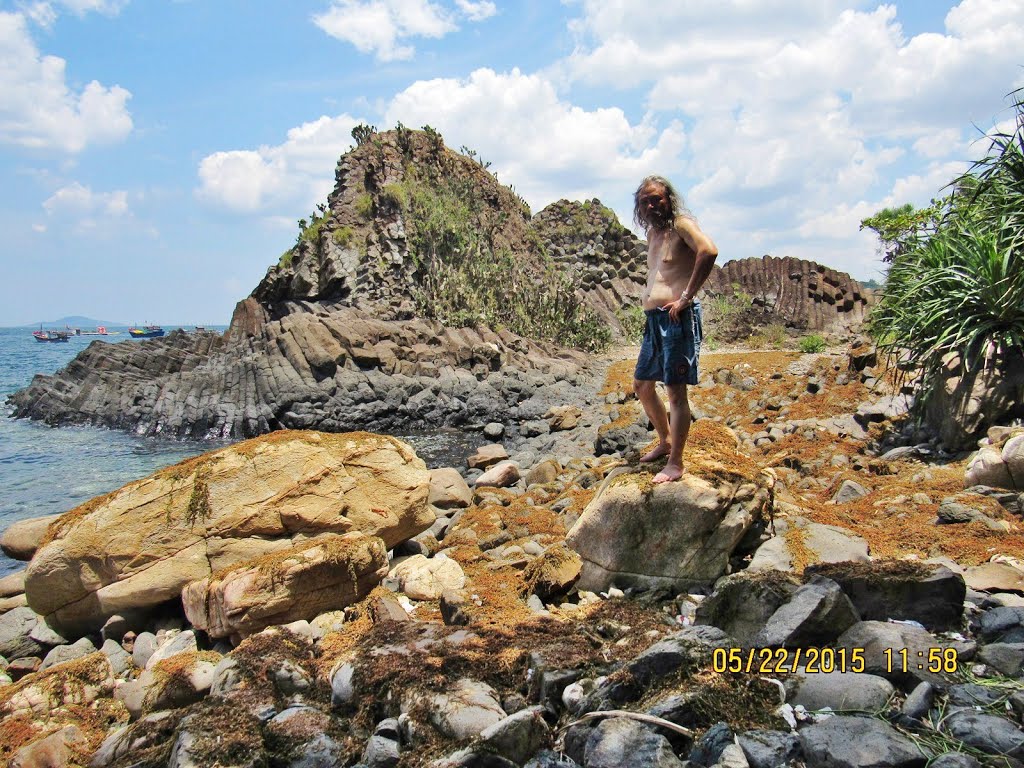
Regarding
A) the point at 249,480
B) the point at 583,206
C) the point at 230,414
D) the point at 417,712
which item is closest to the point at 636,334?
the point at 583,206

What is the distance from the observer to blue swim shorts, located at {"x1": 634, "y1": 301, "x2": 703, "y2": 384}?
5.24 meters

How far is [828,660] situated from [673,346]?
8.12ft

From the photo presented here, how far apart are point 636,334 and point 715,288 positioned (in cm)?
515

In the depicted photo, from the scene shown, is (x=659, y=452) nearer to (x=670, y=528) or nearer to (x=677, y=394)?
(x=670, y=528)

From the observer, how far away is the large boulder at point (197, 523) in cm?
626

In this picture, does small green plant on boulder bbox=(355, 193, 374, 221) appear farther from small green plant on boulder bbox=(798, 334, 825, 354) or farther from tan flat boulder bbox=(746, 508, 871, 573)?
tan flat boulder bbox=(746, 508, 871, 573)

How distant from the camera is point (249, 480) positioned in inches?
262

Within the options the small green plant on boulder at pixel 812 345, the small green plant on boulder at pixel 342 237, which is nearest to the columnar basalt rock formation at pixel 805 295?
the small green plant on boulder at pixel 812 345

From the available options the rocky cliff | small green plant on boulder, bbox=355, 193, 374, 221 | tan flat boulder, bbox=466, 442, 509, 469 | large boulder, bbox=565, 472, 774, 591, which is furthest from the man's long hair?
small green plant on boulder, bbox=355, 193, 374, 221

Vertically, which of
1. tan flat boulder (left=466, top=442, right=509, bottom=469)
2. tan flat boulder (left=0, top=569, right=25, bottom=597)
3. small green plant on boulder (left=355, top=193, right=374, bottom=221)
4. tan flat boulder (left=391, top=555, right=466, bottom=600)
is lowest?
tan flat boulder (left=0, top=569, right=25, bottom=597)

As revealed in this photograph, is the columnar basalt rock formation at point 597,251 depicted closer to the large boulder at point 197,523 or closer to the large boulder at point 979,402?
the large boulder at point 979,402

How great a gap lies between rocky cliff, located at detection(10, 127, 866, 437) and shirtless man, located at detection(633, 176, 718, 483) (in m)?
16.8

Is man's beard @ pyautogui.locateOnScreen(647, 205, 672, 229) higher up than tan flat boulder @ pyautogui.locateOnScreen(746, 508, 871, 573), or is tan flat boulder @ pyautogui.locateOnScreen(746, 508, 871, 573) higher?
man's beard @ pyautogui.locateOnScreen(647, 205, 672, 229)

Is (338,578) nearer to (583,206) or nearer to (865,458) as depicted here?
(865,458)
